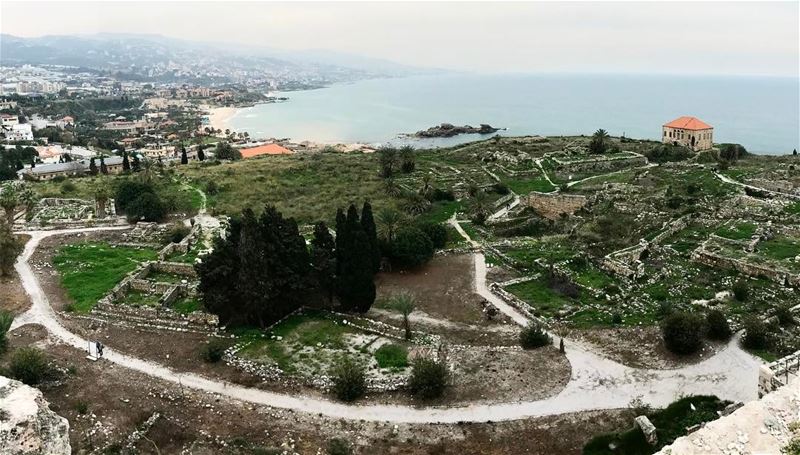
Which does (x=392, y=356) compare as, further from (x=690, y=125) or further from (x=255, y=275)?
(x=690, y=125)

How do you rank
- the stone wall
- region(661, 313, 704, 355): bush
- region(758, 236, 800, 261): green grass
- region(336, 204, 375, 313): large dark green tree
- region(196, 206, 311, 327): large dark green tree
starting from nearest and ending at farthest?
region(661, 313, 704, 355): bush, region(196, 206, 311, 327): large dark green tree, region(336, 204, 375, 313): large dark green tree, region(758, 236, 800, 261): green grass, the stone wall

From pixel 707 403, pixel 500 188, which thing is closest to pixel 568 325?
pixel 707 403

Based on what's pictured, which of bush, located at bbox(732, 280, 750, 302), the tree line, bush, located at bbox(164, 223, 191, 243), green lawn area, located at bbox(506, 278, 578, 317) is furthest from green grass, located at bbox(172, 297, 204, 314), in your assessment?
bush, located at bbox(732, 280, 750, 302)

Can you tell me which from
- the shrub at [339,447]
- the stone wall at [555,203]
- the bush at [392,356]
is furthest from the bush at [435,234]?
the shrub at [339,447]

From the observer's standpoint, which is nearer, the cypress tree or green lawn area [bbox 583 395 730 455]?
green lawn area [bbox 583 395 730 455]

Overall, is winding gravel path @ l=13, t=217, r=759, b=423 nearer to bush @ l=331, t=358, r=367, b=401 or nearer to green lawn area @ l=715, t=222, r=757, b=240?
bush @ l=331, t=358, r=367, b=401

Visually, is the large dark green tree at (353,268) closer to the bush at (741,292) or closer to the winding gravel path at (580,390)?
the winding gravel path at (580,390)
